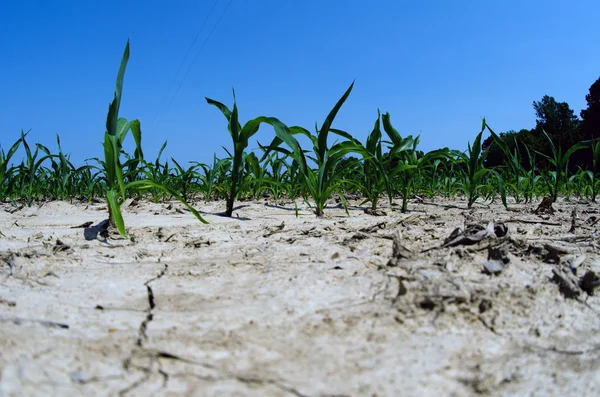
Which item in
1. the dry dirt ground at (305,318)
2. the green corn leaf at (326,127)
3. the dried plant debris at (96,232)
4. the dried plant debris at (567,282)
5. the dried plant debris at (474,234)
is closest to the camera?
the dry dirt ground at (305,318)

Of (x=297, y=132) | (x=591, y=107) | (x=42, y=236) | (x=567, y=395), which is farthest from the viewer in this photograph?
(x=591, y=107)

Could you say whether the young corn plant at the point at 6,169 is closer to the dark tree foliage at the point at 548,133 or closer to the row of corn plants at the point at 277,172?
the row of corn plants at the point at 277,172

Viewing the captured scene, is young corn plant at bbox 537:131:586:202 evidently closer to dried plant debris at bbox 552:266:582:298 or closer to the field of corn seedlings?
the field of corn seedlings

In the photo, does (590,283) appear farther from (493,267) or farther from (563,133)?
(563,133)

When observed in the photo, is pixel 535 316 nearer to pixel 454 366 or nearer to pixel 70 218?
pixel 454 366

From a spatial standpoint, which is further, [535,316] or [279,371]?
[535,316]

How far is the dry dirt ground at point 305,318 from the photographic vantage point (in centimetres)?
68

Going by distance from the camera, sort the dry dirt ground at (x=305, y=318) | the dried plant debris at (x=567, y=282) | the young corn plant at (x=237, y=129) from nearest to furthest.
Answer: the dry dirt ground at (x=305, y=318) → the dried plant debris at (x=567, y=282) → the young corn plant at (x=237, y=129)

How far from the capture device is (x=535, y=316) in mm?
911

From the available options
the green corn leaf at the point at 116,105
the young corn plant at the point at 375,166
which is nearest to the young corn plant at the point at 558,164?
the young corn plant at the point at 375,166

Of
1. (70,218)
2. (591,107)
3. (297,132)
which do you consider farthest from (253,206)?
(591,107)

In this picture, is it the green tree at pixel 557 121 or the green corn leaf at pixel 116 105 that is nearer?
the green corn leaf at pixel 116 105

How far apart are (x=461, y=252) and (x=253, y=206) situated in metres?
1.67

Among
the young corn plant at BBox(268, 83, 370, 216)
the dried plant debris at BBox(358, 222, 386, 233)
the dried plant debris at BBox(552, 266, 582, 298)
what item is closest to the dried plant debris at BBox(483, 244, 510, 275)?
the dried plant debris at BBox(552, 266, 582, 298)
